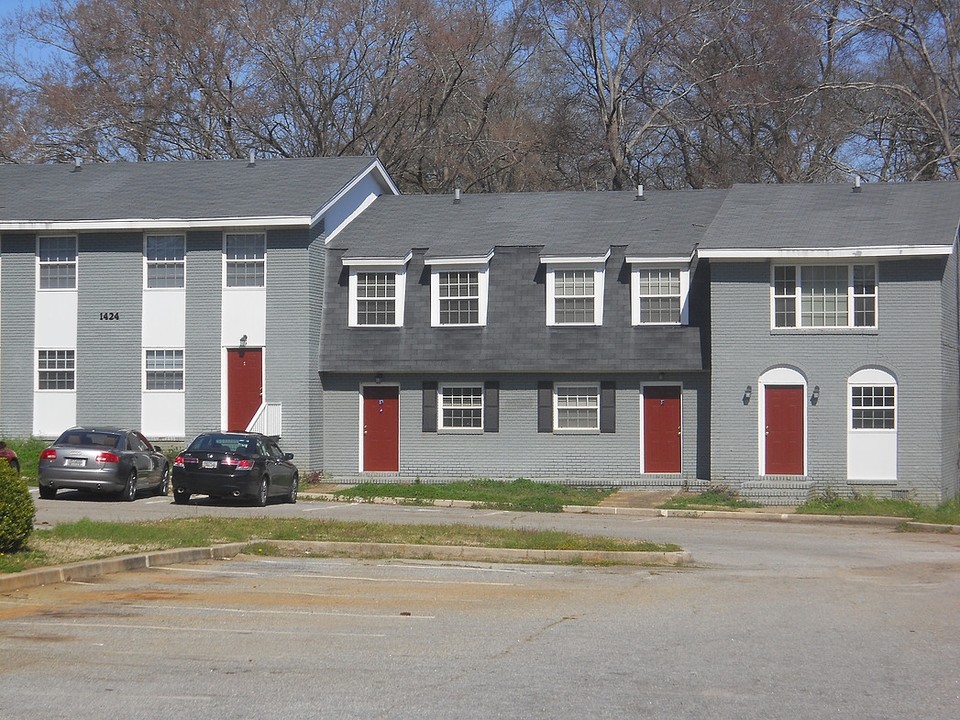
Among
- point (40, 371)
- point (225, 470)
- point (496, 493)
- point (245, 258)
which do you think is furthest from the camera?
point (40, 371)

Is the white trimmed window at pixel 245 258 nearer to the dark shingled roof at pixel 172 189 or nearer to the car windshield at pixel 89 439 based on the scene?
the dark shingled roof at pixel 172 189

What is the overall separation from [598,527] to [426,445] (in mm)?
10605

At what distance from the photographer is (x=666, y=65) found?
A: 1928 inches

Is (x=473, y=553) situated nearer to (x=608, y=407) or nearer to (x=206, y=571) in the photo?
(x=206, y=571)

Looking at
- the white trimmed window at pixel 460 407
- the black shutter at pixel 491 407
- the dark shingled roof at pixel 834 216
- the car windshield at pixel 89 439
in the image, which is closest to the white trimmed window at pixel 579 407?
the black shutter at pixel 491 407

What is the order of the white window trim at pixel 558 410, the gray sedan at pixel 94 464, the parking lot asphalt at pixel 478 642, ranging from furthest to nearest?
the white window trim at pixel 558 410, the gray sedan at pixel 94 464, the parking lot asphalt at pixel 478 642

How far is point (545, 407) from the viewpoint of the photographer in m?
33.1

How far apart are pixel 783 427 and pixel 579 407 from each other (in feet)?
16.9

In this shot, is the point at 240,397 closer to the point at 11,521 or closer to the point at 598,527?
the point at 598,527

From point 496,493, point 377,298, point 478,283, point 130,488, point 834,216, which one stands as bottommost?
point 496,493

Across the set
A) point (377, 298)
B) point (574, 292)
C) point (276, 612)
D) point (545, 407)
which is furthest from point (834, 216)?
point (276, 612)

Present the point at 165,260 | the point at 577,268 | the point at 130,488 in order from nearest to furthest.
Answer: the point at 130,488, the point at 577,268, the point at 165,260

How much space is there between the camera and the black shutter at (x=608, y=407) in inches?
1289

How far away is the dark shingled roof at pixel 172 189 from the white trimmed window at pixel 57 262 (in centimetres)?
80
